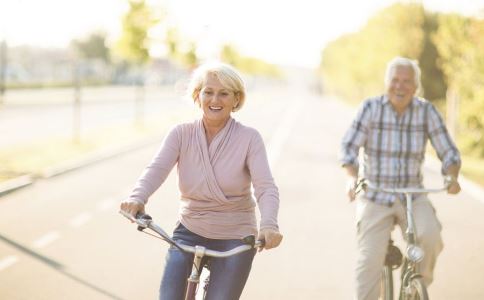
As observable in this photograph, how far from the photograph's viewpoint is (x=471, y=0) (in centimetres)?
1633

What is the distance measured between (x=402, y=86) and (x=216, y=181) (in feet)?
5.68

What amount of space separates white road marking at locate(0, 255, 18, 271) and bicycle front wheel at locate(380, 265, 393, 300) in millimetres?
3699

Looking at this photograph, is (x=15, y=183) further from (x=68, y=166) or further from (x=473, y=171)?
(x=473, y=171)

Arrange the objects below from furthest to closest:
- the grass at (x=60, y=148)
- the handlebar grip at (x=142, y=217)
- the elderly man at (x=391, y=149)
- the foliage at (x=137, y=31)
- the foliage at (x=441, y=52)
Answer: the foliage at (x=137, y=31)
the foliage at (x=441, y=52)
the grass at (x=60, y=148)
the elderly man at (x=391, y=149)
the handlebar grip at (x=142, y=217)

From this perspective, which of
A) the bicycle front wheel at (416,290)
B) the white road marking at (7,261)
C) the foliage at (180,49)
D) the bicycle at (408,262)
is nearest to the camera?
the bicycle front wheel at (416,290)

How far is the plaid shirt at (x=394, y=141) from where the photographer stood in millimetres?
4566

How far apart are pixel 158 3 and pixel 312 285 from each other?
824 inches

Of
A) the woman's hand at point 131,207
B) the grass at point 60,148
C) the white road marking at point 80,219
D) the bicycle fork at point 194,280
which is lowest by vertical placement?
the grass at point 60,148

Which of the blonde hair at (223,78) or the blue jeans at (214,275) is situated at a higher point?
the blonde hair at (223,78)

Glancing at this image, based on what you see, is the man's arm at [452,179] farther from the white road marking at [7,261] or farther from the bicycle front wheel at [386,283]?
the white road marking at [7,261]

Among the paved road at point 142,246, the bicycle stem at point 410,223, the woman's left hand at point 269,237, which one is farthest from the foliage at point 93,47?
the woman's left hand at point 269,237

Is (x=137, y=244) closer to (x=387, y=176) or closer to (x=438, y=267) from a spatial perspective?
(x=438, y=267)

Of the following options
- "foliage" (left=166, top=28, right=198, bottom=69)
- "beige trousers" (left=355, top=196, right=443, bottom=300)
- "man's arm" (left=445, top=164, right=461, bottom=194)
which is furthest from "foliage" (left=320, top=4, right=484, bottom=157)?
"beige trousers" (left=355, top=196, right=443, bottom=300)

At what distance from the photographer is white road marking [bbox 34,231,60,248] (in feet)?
25.3
